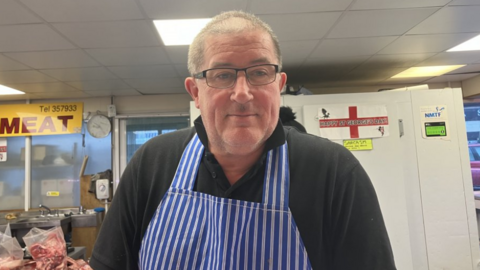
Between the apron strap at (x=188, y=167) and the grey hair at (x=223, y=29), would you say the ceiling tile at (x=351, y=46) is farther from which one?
the apron strap at (x=188, y=167)

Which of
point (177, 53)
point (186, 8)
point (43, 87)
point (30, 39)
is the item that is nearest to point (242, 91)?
point (186, 8)

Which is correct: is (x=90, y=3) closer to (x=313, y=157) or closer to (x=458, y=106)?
(x=313, y=157)

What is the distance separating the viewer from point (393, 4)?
1985mm

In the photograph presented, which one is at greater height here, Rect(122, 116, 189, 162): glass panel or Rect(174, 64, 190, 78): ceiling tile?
Rect(174, 64, 190, 78): ceiling tile

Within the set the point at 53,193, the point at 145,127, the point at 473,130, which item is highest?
the point at 145,127

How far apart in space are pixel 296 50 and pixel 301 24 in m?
0.58

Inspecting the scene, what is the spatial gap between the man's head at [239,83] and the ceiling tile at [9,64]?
2827 millimetres

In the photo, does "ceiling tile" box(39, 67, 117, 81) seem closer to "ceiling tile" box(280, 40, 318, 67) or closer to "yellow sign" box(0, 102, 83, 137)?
"yellow sign" box(0, 102, 83, 137)

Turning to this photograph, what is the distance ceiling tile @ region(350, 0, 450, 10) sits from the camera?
6.40 ft

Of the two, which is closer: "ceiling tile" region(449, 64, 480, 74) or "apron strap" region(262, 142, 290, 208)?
"apron strap" region(262, 142, 290, 208)

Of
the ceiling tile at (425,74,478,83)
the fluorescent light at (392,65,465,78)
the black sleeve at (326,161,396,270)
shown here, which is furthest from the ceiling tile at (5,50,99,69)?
the ceiling tile at (425,74,478,83)

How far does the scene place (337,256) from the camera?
2.31 ft

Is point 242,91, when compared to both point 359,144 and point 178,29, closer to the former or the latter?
point 178,29

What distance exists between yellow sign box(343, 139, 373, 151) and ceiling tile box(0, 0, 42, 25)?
2.60m
